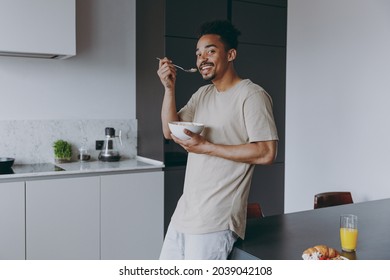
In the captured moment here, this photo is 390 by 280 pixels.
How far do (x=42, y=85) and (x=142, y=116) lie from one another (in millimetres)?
755

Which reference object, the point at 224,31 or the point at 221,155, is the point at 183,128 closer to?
the point at 221,155

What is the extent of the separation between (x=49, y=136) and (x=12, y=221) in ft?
2.54

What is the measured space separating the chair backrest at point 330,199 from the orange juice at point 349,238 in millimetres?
938

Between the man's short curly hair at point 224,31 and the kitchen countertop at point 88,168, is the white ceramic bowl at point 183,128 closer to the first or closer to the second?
the man's short curly hair at point 224,31

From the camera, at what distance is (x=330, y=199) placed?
2475mm

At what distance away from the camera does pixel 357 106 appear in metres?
2.88

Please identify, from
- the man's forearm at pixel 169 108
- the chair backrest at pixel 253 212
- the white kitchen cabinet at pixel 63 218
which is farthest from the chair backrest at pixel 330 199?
the white kitchen cabinet at pixel 63 218

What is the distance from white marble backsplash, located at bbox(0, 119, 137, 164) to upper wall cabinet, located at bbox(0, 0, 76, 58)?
51 cm

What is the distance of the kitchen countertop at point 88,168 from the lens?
2.69 metres

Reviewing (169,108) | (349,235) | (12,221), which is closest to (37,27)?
(12,221)

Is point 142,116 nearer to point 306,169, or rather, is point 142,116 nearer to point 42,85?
point 42,85

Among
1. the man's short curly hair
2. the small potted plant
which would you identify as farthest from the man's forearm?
the small potted plant

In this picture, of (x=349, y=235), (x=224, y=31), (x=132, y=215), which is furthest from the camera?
(x=132, y=215)

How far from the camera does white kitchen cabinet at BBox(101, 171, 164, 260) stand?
2943 mm
